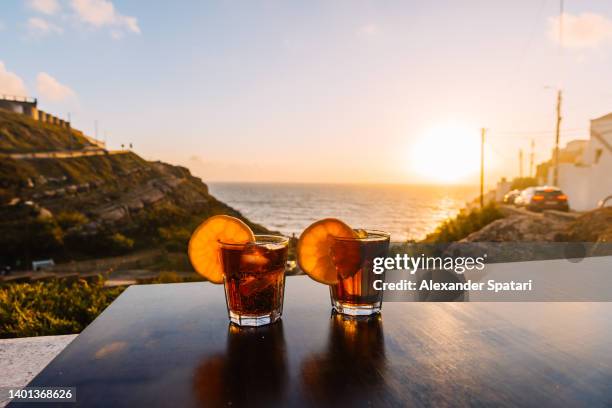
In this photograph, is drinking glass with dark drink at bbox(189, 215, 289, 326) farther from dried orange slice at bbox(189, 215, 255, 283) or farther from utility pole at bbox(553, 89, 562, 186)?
utility pole at bbox(553, 89, 562, 186)

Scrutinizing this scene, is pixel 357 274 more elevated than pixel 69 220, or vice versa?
pixel 357 274

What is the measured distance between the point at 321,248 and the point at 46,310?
3.57m

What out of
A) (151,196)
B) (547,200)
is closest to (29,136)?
(151,196)

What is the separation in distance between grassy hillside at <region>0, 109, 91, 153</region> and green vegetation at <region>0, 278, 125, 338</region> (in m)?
47.0

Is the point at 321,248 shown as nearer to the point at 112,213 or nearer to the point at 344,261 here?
the point at 344,261

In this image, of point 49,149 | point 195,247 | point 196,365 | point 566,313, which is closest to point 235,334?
point 196,365

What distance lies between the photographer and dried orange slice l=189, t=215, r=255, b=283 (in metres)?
1.25

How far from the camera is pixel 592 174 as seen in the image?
918 inches

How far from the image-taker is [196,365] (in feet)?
2.72

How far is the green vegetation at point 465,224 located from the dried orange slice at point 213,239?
11862 mm

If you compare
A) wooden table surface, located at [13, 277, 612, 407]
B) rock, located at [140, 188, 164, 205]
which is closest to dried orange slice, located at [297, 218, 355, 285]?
wooden table surface, located at [13, 277, 612, 407]

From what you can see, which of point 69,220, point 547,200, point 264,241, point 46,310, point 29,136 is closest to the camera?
point 264,241

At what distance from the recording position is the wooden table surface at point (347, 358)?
2.30 feet

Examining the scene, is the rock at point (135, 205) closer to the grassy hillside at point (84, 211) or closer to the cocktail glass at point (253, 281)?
the grassy hillside at point (84, 211)
